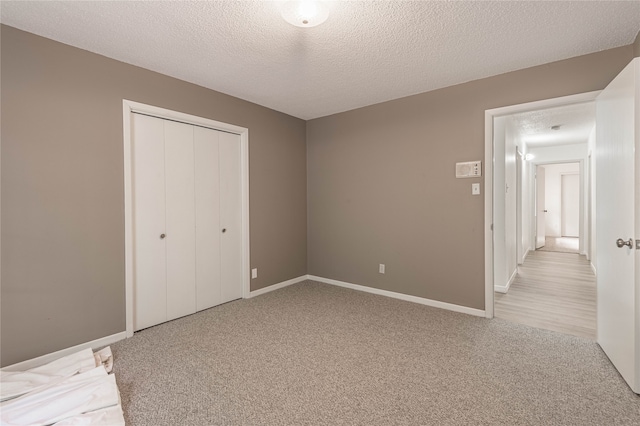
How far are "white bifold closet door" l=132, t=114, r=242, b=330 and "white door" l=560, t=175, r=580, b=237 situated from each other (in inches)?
405

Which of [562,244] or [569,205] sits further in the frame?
[569,205]

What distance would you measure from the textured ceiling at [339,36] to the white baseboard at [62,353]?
2416mm

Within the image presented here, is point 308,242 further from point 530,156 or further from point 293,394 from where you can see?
point 530,156

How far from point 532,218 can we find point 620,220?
6.12 m

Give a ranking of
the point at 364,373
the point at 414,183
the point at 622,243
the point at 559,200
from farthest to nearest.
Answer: the point at 559,200, the point at 414,183, the point at 364,373, the point at 622,243

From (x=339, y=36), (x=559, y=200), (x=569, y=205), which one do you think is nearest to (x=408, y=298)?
(x=339, y=36)

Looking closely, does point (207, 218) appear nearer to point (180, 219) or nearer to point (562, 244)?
point (180, 219)

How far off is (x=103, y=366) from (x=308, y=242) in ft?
9.79

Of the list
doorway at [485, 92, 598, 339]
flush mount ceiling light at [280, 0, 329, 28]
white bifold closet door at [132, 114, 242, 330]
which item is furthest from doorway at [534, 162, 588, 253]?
flush mount ceiling light at [280, 0, 329, 28]

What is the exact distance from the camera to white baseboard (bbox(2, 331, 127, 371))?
217cm

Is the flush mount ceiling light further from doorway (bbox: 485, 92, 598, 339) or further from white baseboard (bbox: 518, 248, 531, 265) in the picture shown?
white baseboard (bbox: 518, 248, 531, 265)

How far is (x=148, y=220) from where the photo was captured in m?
2.89

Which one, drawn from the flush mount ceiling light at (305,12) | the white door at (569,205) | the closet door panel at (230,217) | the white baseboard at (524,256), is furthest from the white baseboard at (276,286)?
the white door at (569,205)

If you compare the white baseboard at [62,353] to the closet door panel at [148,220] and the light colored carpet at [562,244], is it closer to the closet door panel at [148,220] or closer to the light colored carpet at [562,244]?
the closet door panel at [148,220]
